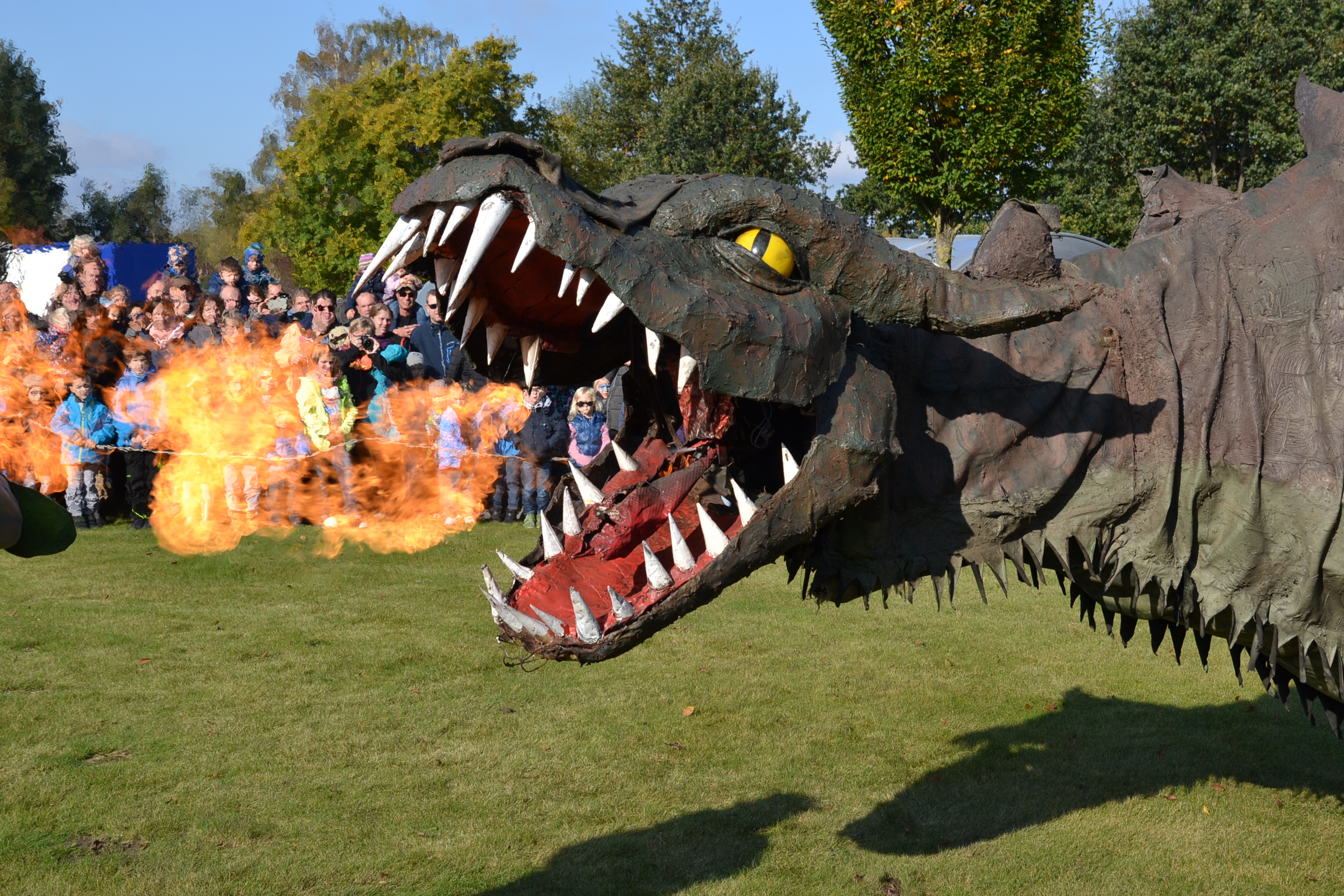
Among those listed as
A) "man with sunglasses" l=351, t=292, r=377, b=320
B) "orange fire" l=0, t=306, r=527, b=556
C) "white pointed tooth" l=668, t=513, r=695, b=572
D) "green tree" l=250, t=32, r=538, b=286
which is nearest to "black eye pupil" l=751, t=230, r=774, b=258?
"white pointed tooth" l=668, t=513, r=695, b=572

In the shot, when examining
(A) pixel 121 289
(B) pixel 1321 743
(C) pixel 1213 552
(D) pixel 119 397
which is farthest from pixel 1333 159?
(A) pixel 121 289

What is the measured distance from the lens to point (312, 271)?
32.1 metres

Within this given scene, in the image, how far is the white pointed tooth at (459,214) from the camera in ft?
8.94

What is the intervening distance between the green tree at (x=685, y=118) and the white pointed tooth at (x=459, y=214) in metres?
34.0

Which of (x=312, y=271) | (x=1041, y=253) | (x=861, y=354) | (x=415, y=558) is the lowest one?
(x=415, y=558)

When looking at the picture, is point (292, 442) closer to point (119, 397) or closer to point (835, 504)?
point (119, 397)

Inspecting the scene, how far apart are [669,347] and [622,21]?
1955 inches

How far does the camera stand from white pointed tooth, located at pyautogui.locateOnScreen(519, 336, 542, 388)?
3.40 m

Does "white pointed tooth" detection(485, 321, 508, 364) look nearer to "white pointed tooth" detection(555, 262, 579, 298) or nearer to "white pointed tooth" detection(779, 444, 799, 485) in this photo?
"white pointed tooth" detection(555, 262, 579, 298)

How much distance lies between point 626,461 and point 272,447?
9060 mm

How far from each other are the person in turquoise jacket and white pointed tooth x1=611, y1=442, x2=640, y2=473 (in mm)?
10293

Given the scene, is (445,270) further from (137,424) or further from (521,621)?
(137,424)

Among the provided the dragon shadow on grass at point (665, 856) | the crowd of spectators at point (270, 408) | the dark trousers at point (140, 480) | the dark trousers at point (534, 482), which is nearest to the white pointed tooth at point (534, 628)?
the dragon shadow on grass at point (665, 856)

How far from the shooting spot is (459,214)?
2740 mm
